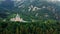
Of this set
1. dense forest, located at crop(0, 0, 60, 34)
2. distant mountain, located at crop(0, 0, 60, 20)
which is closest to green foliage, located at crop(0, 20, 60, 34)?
dense forest, located at crop(0, 0, 60, 34)

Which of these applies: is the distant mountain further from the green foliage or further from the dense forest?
the green foliage

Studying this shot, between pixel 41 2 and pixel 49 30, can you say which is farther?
pixel 41 2

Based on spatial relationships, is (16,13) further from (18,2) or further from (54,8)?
(54,8)

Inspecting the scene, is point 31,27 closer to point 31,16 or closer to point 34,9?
point 31,16

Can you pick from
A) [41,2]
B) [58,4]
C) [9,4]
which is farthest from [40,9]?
[9,4]

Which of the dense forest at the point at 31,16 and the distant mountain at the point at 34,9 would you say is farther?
the distant mountain at the point at 34,9

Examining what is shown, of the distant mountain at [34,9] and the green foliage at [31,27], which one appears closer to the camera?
the green foliage at [31,27]

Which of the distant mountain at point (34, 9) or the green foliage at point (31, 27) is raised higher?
the distant mountain at point (34, 9)

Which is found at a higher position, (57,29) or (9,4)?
(9,4)

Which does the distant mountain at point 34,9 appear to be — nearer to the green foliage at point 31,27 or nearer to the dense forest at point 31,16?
the dense forest at point 31,16

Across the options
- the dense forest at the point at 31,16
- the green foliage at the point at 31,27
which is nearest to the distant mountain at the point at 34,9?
the dense forest at the point at 31,16
